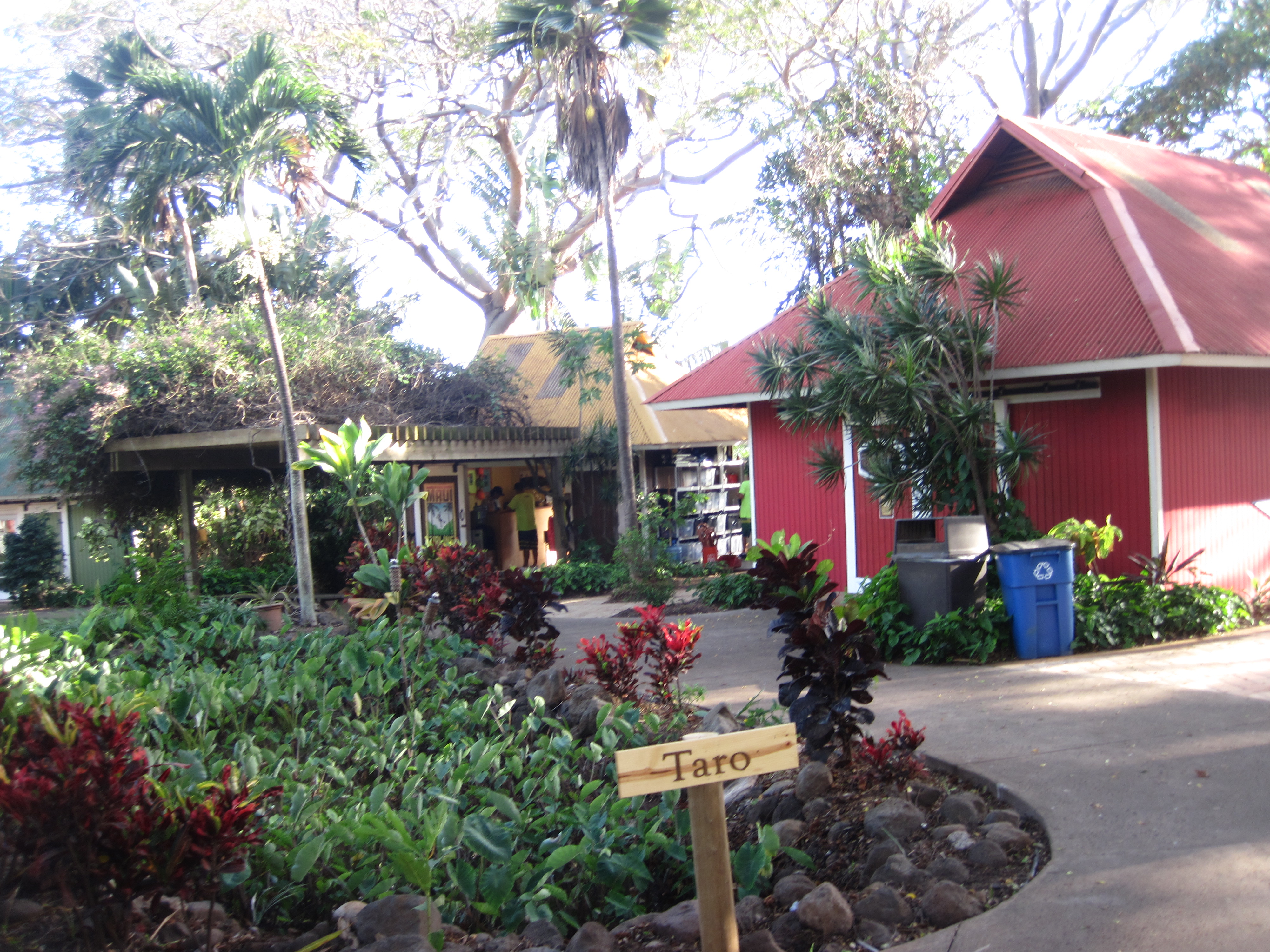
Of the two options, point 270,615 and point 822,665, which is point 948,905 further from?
point 270,615

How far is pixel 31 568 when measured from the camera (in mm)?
18703

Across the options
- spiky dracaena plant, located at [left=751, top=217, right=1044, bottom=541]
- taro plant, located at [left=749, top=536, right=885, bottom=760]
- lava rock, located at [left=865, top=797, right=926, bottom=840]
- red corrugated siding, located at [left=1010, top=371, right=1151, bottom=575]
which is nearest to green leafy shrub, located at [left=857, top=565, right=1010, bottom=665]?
spiky dracaena plant, located at [left=751, top=217, right=1044, bottom=541]

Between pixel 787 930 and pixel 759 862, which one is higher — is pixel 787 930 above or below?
below

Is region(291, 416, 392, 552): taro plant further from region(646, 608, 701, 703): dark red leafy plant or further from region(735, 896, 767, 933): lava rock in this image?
region(735, 896, 767, 933): lava rock

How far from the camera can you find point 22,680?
6438 mm

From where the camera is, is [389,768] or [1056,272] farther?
[1056,272]

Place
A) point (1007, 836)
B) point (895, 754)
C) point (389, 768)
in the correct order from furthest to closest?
point (389, 768) → point (895, 754) → point (1007, 836)

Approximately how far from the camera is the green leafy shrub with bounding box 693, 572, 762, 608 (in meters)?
13.2

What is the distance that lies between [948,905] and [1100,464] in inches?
292

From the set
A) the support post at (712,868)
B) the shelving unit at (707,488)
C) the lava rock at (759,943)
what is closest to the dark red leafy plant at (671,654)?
the lava rock at (759,943)

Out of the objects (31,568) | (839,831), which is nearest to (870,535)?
(839,831)

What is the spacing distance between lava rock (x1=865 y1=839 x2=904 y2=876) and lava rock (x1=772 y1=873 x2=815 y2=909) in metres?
0.27

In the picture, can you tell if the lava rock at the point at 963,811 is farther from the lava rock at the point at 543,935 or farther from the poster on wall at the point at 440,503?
the poster on wall at the point at 440,503

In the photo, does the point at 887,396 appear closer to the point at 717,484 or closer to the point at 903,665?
the point at 903,665
